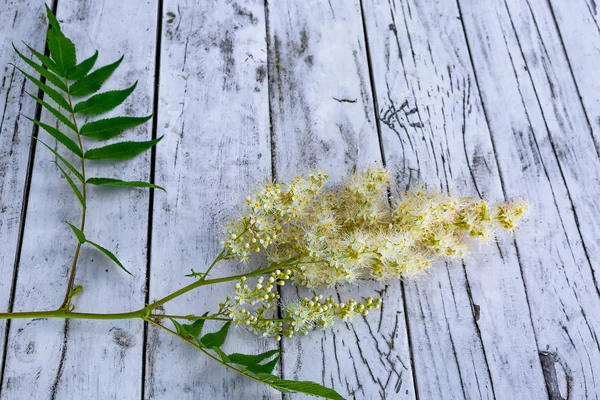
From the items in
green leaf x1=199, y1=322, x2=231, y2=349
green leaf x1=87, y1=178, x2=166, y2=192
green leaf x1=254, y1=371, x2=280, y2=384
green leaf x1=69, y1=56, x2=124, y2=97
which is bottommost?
green leaf x1=254, y1=371, x2=280, y2=384

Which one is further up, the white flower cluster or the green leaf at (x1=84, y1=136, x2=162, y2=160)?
the green leaf at (x1=84, y1=136, x2=162, y2=160)

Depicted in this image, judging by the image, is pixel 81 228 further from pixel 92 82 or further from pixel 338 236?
pixel 338 236

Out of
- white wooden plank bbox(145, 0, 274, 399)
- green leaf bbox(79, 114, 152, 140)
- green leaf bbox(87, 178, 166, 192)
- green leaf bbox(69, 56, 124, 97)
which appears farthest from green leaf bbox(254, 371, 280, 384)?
green leaf bbox(69, 56, 124, 97)

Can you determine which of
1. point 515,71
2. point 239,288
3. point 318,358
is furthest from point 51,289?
point 515,71

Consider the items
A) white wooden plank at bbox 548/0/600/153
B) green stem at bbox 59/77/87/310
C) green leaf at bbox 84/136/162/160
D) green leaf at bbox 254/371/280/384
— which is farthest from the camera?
white wooden plank at bbox 548/0/600/153

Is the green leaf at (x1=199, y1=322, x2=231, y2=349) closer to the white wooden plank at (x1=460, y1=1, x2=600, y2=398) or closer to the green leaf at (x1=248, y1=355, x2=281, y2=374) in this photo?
the green leaf at (x1=248, y1=355, x2=281, y2=374)

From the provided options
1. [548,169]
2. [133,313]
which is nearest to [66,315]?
[133,313]

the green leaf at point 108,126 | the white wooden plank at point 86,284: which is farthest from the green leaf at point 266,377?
the green leaf at point 108,126

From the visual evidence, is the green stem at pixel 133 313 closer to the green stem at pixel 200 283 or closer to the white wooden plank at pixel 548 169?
the green stem at pixel 200 283

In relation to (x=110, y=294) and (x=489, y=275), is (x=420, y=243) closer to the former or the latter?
(x=489, y=275)
